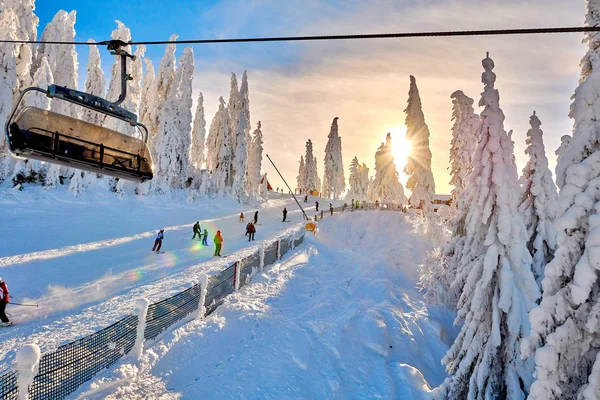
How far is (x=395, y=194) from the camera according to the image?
4606 centimetres

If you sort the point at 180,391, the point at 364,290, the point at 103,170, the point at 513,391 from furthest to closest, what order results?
the point at 364,290 < the point at 513,391 < the point at 180,391 < the point at 103,170

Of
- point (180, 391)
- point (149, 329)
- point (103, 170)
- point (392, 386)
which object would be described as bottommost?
point (392, 386)

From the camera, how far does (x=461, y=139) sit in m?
24.6

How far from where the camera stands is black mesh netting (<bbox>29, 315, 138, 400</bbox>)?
5332 mm

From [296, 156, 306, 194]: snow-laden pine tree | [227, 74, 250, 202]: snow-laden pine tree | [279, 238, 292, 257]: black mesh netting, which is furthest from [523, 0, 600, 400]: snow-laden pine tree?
[296, 156, 306, 194]: snow-laden pine tree

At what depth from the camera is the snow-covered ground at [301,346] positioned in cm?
726

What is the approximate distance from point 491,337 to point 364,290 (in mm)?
8732

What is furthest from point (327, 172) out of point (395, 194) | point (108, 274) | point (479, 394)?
point (479, 394)

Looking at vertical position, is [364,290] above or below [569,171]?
below

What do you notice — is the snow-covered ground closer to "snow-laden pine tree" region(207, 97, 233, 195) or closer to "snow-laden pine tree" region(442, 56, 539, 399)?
"snow-laden pine tree" region(442, 56, 539, 399)

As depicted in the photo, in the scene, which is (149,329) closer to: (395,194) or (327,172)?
(395,194)

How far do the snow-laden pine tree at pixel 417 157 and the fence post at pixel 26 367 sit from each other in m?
30.0

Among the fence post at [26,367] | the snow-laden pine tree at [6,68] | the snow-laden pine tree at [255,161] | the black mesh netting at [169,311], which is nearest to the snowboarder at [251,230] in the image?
the black mesh netting at [169,311]

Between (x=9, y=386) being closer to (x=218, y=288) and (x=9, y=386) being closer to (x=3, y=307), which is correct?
(x=3, y=307)
